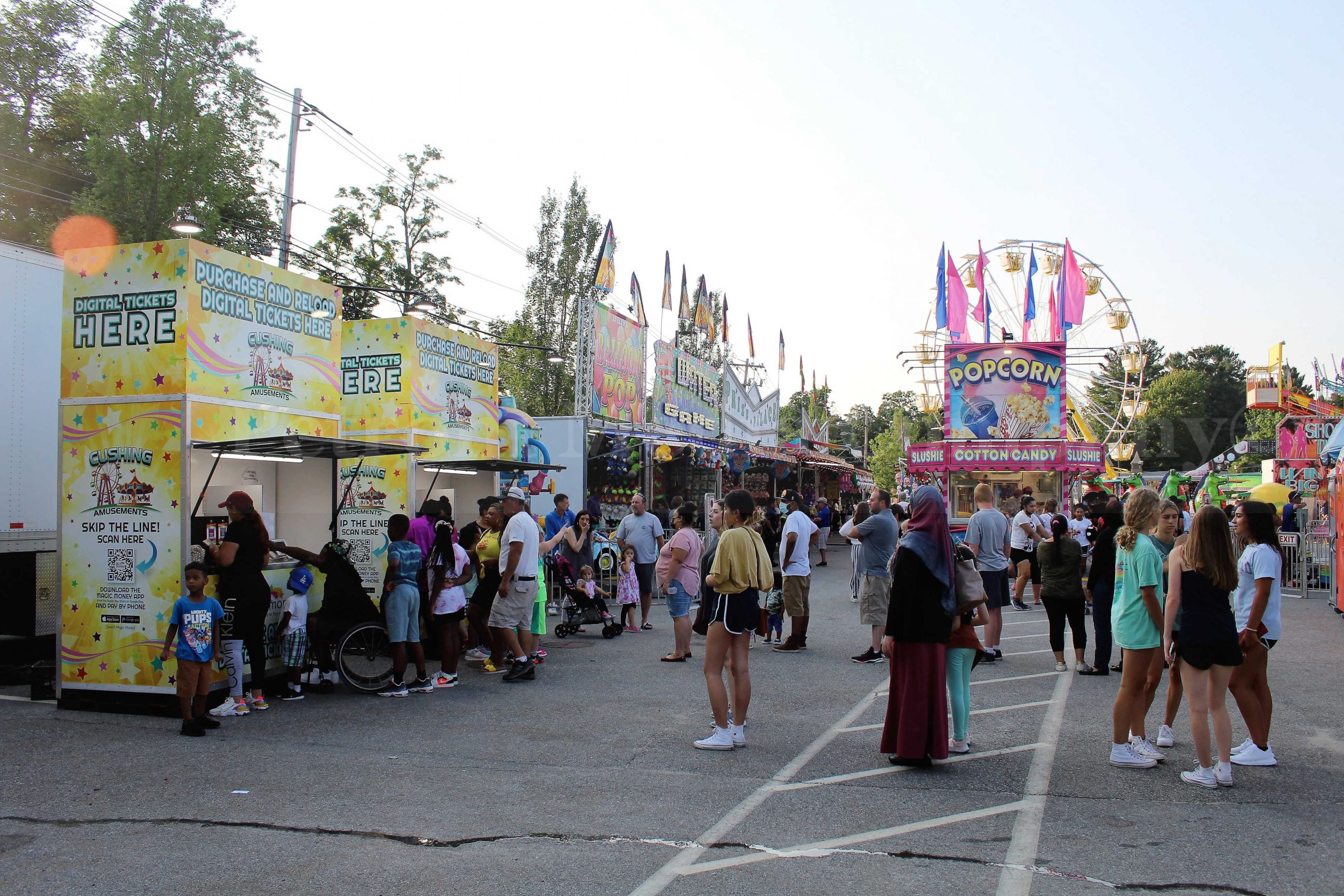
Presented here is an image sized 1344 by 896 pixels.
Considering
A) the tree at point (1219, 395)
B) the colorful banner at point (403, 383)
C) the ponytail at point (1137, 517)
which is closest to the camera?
the ponytail at point (1137, 517)

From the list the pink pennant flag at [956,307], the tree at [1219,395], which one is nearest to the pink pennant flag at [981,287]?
the pink pennant flag at [956,307]

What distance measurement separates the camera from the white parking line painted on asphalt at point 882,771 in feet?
18.4

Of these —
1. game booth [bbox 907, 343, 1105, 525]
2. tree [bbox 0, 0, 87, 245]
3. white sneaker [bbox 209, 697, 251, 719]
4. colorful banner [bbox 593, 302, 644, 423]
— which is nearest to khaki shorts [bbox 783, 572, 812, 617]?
white sneaker [bbox 209, 697, 251, 719]

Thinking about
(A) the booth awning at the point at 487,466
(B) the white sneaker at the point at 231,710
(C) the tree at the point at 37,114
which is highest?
(C) the tree at the point at 37,114

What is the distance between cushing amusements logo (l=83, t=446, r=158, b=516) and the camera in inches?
309

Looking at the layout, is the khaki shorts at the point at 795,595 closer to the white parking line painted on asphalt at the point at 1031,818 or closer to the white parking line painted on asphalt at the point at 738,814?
the white parking line painted on asphalt at the point at 738,814

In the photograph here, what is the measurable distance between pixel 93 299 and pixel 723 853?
6973 millimetres

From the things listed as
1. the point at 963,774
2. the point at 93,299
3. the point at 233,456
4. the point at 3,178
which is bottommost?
the point at 963,774

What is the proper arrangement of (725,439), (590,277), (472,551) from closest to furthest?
(472,551), (725,439), (590,277)

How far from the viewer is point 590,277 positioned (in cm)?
4166

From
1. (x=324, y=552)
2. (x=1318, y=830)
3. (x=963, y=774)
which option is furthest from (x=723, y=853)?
(x=324, y=552)

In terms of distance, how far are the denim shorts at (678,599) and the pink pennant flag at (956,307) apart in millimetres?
25196

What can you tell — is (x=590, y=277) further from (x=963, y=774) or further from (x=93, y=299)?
(x=963, y=774)

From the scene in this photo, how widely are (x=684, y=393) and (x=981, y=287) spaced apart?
51.2 ft
